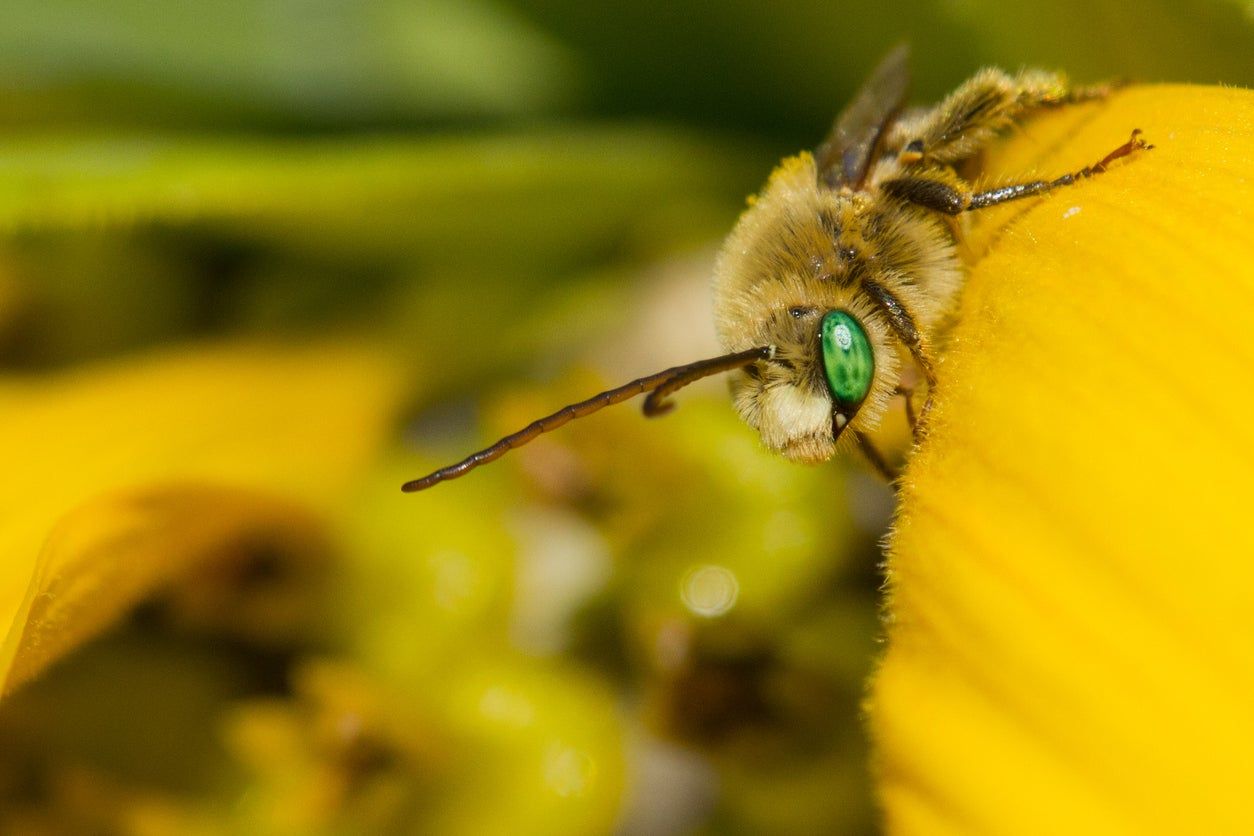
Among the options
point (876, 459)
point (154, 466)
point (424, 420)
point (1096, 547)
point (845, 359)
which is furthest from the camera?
point (424, 420)

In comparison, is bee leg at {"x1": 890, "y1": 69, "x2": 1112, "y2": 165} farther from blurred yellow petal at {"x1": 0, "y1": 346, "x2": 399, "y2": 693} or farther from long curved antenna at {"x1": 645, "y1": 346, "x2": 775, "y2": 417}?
blurred yellow petal at {"x1": 0, "y1": 346, "x2": 399, "y2": 693}

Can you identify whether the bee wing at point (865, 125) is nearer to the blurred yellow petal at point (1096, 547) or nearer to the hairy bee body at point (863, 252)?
the hairy bee body at point (863, 252)

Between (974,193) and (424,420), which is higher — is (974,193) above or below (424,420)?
above

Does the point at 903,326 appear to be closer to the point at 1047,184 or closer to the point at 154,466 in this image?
the point at 1047,184

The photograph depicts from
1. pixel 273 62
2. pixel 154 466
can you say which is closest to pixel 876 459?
pixel 154 466

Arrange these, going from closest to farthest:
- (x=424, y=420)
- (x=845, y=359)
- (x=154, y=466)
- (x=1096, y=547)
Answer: (x=1096, y=547), (x=845, y=359), (x=154, y=466), (x=424, y=420)

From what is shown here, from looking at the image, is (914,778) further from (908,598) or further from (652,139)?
(652,139)

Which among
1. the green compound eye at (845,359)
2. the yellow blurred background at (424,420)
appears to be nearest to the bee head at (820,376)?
the green compound eye at (845,359)
